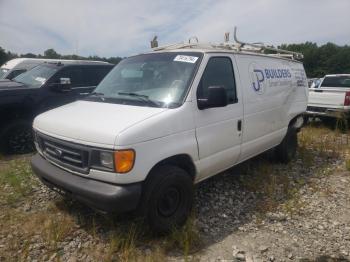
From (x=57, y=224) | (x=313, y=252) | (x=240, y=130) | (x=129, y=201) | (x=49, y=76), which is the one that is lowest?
(x=313, y=252)

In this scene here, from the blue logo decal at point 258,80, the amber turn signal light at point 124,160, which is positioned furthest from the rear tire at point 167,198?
the blue logo decal at point 258,80

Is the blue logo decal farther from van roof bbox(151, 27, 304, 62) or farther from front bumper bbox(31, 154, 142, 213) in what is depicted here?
front bumper bbox(31, 154, 142, 213)

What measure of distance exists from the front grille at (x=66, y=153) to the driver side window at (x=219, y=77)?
1.42 meters

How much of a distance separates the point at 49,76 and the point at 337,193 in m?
5.96

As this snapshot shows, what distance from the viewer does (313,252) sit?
3246 mm

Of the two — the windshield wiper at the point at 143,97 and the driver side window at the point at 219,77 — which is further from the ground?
the driver side window at the point at 219,77

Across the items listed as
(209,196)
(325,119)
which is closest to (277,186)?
(209,196)

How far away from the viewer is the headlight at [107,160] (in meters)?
2.83

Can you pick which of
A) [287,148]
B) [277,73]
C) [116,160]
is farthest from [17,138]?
[287,148]

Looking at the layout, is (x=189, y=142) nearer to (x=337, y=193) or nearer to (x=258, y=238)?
(x=258, y=238)

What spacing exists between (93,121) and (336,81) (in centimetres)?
1087

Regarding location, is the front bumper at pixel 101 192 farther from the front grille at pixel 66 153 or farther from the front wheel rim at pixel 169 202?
the front wheel rim at pixel 169 202

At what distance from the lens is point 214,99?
11.3 feet

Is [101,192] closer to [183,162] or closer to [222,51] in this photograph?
[183,162]
